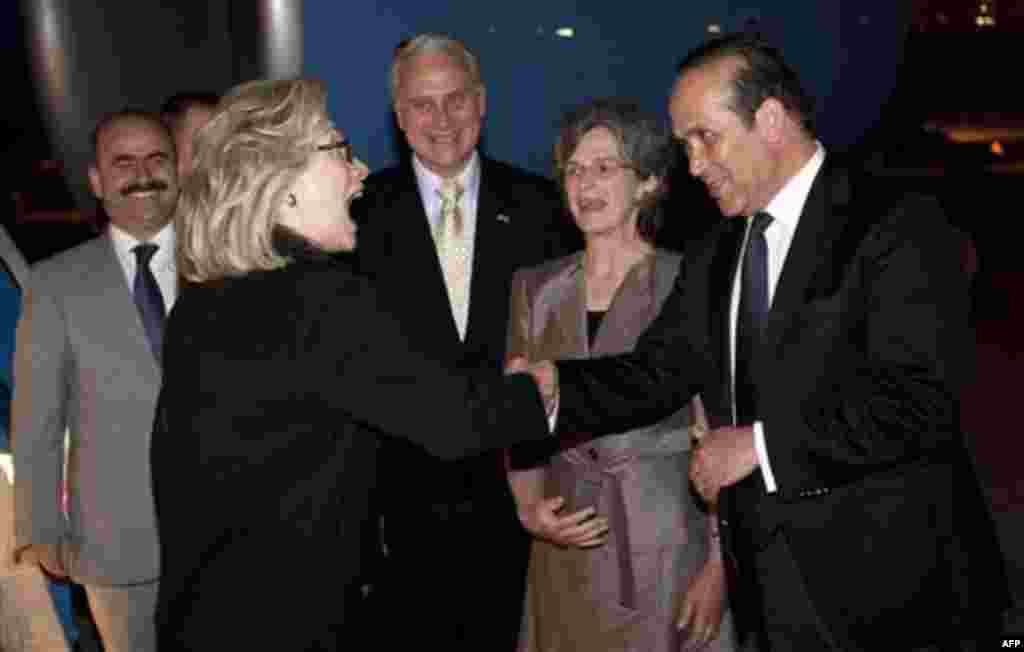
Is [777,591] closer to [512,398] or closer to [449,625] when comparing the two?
[512,398]

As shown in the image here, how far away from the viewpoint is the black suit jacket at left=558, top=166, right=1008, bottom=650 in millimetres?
2363

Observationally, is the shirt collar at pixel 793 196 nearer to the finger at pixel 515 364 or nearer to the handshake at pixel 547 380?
the handshake at pixel 547 380

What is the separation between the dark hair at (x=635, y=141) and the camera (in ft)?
11.0

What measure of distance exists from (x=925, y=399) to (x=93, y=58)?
13.1ft

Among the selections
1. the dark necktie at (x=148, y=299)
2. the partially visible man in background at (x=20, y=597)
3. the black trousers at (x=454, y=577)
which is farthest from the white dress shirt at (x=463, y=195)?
the partially visible man in background at (x=20, y=597)

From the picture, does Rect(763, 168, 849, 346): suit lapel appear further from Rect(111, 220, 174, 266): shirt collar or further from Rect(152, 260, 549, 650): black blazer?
Rect(111, 220, 174, 266): shirt collar

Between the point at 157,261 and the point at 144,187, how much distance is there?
0.80 feet

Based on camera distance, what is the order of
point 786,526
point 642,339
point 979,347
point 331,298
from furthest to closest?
point 979,347
point 642,339
point 786,526
point 331,298

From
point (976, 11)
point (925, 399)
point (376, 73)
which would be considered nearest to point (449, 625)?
point (376, 73)

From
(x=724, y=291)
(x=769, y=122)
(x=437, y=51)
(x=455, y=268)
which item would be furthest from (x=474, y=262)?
(x=769, y=122)

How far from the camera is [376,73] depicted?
502 centimetres

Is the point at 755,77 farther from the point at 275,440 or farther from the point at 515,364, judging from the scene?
the point at 275,440

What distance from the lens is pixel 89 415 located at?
3.19 m

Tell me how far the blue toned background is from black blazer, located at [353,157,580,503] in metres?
0.80
